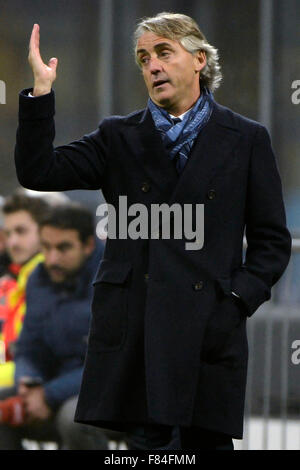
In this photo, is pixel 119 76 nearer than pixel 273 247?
No

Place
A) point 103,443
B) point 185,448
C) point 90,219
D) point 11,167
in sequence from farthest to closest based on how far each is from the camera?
point 11,167
point 90,219
point 103,443
point 185,448

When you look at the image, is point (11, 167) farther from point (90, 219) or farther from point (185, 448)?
point (185, 448)

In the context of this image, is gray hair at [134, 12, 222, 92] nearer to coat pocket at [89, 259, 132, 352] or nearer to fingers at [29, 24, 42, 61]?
fingers at [29, 24, 42, 61]

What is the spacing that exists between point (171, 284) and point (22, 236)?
11.0 feet

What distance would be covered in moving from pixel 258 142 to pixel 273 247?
0.32 m

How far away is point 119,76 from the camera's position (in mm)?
8430

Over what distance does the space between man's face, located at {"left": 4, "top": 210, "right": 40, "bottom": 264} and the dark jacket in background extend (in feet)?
1.11

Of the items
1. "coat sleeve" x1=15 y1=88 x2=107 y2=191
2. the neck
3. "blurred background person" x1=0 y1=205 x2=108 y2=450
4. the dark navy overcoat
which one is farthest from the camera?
"blurred background person" x1=0 y1=205 x2=108 y2=450

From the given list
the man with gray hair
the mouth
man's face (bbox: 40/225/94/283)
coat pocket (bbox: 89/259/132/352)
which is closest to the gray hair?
the man with gray hair

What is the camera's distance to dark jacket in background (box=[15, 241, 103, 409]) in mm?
6727

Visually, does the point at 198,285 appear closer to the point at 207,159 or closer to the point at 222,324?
the point at 222,324

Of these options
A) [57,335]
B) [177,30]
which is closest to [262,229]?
[177,30]

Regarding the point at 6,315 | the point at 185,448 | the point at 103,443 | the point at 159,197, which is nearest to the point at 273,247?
the point at 159,197

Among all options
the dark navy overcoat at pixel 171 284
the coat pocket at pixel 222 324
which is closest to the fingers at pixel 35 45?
the dark navy overcoat at pixel 171 284
